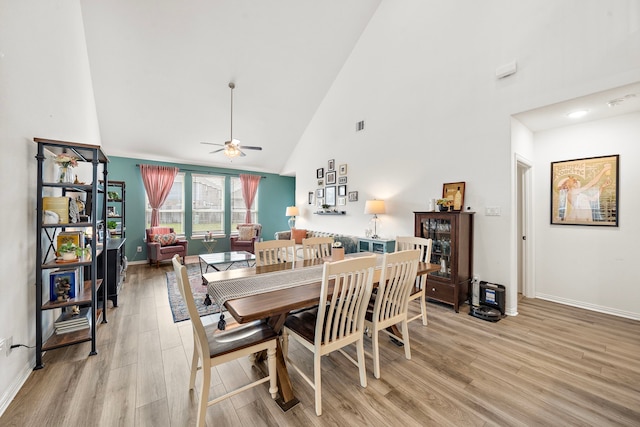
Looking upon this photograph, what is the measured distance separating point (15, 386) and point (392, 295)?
104 inches

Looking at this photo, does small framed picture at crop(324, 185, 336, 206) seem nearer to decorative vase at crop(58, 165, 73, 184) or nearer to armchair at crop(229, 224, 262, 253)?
armchair at crop(229, 224, 262, 253)

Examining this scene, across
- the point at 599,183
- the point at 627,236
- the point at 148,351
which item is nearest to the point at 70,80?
the point at 148,351

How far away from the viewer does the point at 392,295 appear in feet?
6.55

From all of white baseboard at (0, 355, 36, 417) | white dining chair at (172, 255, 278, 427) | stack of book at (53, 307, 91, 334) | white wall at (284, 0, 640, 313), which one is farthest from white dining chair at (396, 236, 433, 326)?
stack of book at (53, 307, 91, 334)

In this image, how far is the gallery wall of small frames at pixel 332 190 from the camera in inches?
220

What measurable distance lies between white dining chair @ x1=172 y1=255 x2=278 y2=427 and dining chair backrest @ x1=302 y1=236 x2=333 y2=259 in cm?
115

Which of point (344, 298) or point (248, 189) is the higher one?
point (248, 189)

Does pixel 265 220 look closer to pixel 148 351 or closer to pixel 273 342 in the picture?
pixel 148 351

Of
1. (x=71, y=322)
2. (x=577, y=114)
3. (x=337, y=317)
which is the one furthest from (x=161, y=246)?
(x=577, y=114)

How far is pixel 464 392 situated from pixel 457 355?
1.63ft

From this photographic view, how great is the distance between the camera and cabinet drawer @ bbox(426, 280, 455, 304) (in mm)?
3281

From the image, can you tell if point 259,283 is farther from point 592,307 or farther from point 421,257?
point 592,307

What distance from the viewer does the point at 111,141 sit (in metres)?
5.48

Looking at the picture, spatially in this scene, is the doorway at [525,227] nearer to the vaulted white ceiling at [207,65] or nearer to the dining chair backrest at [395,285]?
the dining chair backrest at [395,285]
